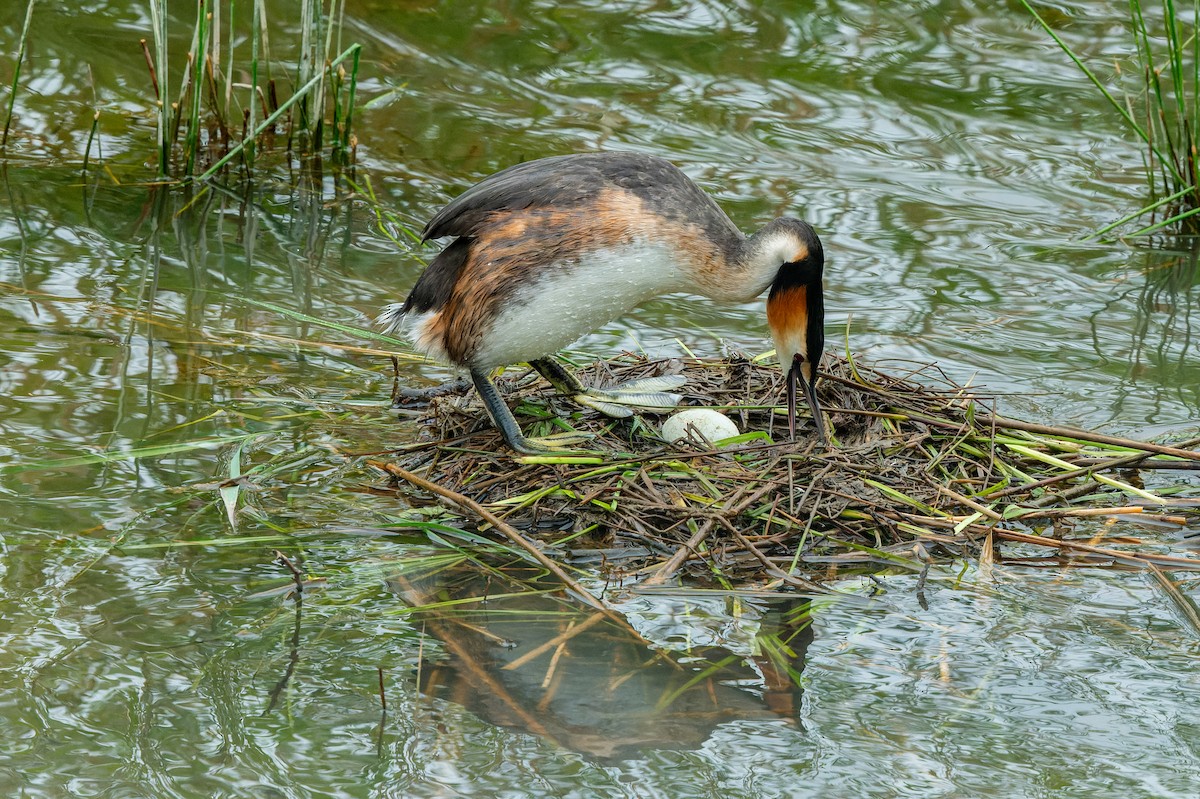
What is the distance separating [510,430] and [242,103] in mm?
4456

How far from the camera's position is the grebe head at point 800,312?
474 cm

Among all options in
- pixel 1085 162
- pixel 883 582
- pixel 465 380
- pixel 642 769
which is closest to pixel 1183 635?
pixel 883 582

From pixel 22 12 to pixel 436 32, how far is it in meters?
2.54

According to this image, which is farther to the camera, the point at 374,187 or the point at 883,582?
the point at 374,187

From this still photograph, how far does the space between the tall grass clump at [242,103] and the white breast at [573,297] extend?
8.29 feet

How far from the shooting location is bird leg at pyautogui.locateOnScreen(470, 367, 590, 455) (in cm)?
476

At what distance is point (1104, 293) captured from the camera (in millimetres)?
6711

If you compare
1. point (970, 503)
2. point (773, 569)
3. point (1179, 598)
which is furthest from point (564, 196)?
point (1179, 598)

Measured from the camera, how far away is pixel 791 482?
14.6 ft

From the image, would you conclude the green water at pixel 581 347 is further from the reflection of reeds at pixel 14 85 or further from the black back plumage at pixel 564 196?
the black back plumage at pixel 564 196

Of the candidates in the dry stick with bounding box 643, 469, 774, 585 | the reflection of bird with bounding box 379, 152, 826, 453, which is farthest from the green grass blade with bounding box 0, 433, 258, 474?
the dry stick with bounding box 643, 469, 774, 585

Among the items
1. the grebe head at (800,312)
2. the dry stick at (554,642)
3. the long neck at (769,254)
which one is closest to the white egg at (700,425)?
the grebe head at (800,312)

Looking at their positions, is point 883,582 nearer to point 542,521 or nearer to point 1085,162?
point 542,521

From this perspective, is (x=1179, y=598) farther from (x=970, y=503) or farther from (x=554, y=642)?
(x=554, y=642)
